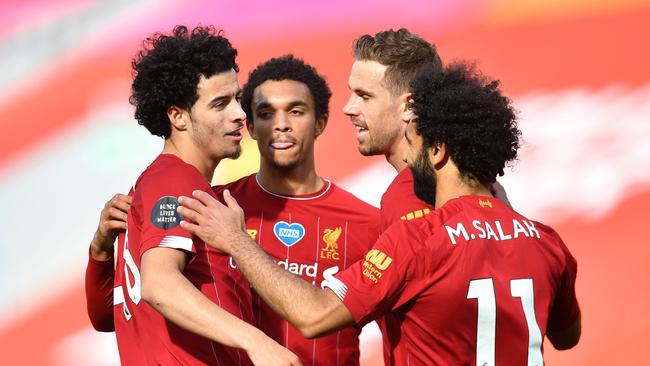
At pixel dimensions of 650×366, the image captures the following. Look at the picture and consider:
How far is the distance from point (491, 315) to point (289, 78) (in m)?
2.11

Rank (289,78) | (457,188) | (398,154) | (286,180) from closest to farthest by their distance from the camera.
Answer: (457,188), (398,154), (286,180), (289,78)

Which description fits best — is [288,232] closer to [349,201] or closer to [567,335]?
[349,201]

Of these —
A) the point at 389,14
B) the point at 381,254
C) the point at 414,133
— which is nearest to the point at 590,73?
the point at 389,14

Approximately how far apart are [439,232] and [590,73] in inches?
136

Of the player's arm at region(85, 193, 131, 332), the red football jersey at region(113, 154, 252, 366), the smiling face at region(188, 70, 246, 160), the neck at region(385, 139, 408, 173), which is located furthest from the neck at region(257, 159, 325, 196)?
the red football jersey at region(113, 154, 252, 366)

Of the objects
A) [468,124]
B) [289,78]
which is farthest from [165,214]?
[289,78]

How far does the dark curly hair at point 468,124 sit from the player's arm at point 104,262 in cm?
130

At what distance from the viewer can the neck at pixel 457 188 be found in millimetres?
3367

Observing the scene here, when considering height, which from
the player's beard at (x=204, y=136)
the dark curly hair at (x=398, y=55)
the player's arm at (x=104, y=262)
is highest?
the dark curly hair at (x=398, y=55)

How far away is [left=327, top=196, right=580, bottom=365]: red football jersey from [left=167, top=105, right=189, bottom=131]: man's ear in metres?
0.91

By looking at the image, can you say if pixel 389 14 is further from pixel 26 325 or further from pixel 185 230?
pixel 185 230

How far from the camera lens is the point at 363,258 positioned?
133 inches

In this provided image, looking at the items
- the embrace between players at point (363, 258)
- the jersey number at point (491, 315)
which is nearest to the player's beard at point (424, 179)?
the embrace between players at point (363, 258)

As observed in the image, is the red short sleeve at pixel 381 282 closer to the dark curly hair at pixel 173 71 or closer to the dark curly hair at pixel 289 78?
the dark curly hair at pixel 173 71
